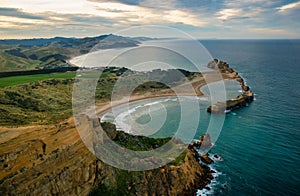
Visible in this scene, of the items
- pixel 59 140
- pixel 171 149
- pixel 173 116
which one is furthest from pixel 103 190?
pixel 173 116

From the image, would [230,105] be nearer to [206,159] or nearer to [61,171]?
[206,159]

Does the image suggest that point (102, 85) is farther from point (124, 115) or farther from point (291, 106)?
point (291, 106)

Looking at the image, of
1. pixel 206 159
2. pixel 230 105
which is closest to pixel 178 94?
pixel 230 105

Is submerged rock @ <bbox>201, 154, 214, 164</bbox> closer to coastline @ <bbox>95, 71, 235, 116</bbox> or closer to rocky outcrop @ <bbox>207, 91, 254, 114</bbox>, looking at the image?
rocky outcrop @ <bbox>207, 91, 254, 114</bbox>

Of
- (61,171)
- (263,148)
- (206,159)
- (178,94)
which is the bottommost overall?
(178,94)

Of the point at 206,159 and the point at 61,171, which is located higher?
the point at 61,171

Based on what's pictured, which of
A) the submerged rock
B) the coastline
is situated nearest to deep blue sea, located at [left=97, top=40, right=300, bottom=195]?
the submerged rock

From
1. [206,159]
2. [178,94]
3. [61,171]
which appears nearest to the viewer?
[61,171]

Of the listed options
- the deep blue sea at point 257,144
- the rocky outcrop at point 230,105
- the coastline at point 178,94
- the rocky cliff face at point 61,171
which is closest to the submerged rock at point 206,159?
the deep blue sea at point 257,144
